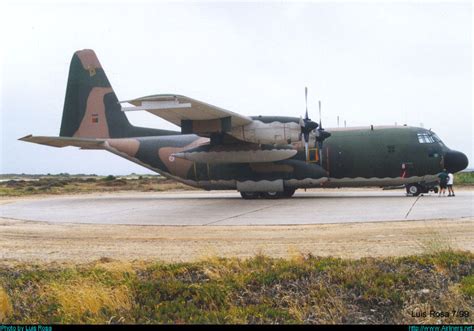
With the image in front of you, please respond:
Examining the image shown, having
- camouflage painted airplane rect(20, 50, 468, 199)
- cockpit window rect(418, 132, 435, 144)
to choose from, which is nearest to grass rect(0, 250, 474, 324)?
camouflage painted airplane rect(20, 50, 468, 199)

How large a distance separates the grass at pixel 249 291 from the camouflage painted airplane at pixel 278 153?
13525 millimetres

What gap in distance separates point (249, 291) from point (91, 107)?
2459 centimetres

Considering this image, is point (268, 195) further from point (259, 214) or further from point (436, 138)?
point (436, 138)

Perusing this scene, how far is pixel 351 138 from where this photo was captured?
25.9m

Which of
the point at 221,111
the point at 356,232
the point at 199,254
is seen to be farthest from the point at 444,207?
the point at 199,254

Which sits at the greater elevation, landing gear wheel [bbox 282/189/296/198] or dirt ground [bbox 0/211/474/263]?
dirt ground [bbox 0/211/474/263]

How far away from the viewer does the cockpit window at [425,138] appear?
2516cm

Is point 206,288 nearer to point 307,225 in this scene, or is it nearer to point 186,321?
point 186,321

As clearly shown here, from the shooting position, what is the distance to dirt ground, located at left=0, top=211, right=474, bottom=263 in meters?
10.8

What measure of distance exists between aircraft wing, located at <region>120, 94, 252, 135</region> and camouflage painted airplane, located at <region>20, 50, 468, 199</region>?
0.16ft

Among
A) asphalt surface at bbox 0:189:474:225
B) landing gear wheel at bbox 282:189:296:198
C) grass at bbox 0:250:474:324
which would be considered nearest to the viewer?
grass at bbox 0:250:474:324

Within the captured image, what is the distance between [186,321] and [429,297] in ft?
11.9

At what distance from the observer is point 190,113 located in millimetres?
21938

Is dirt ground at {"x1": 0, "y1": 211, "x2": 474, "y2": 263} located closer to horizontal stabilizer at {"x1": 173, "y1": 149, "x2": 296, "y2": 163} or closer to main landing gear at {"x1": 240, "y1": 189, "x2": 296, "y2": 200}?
horizontal stabilizer at {"x1": 173, "y1": 149, "x2": 296, "y2": 163}
